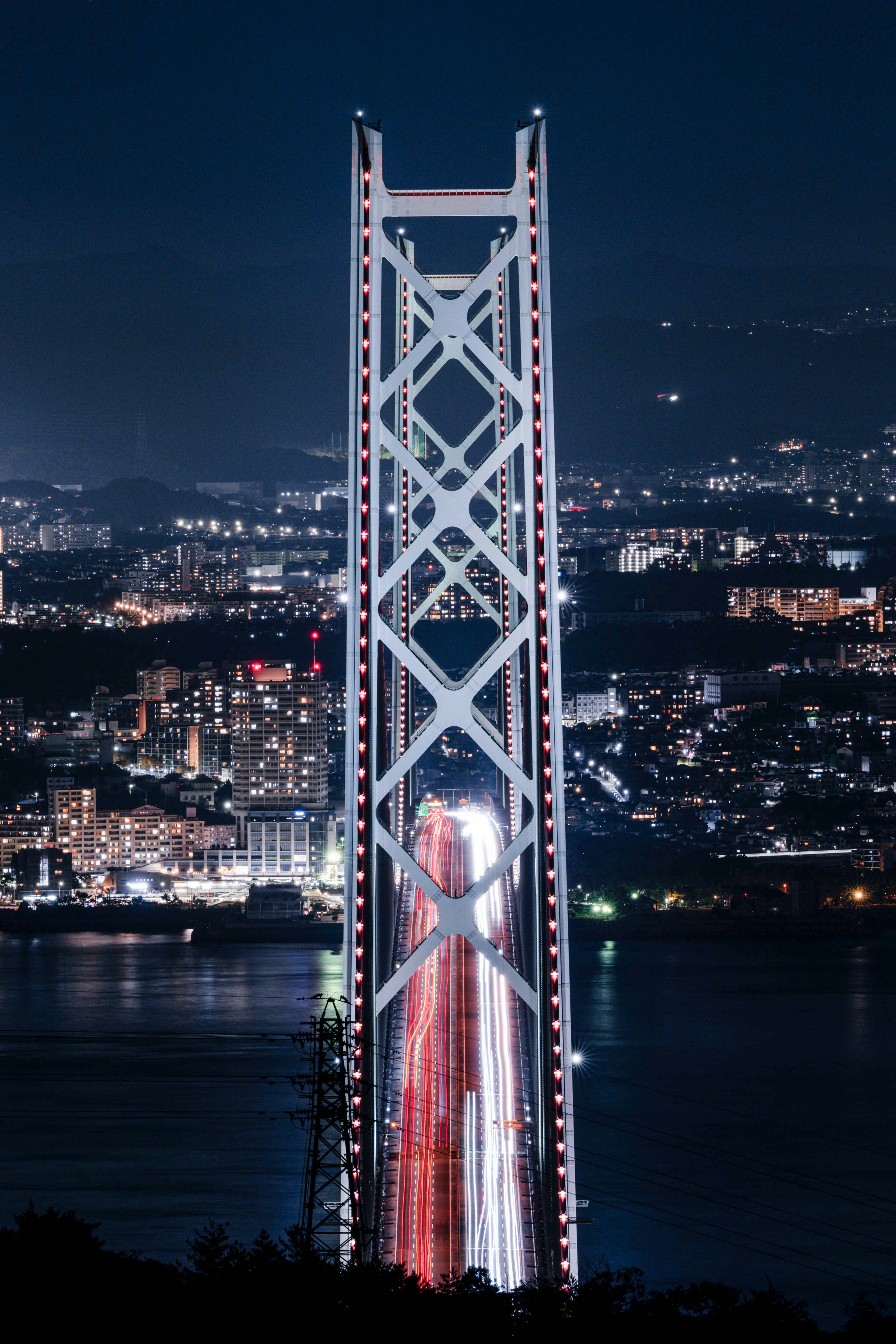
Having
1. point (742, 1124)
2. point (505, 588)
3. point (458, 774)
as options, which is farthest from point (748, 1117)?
point (458, 774)

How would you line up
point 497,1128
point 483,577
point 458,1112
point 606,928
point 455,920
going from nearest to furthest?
point 455,920, point 497,1128, point 458,1112, point 606,928, point 483,577

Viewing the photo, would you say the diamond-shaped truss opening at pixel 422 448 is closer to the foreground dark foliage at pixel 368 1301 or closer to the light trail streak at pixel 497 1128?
the foreground dark foliage at pixel 368 1301

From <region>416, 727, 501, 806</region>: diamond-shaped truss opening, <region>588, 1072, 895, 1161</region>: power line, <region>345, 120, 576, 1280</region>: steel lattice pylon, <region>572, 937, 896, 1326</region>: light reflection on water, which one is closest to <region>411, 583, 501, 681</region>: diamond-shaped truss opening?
<region>416, 727, 501, 806</region>: diamond-shaped truss opening

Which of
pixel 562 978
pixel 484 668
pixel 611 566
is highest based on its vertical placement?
pixel 611 566

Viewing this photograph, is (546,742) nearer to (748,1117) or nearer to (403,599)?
(403,599)

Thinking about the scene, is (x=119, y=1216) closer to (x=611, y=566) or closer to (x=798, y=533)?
(x=611, y=566)

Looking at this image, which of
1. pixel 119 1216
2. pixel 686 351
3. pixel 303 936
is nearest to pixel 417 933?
pixel 119 1216
